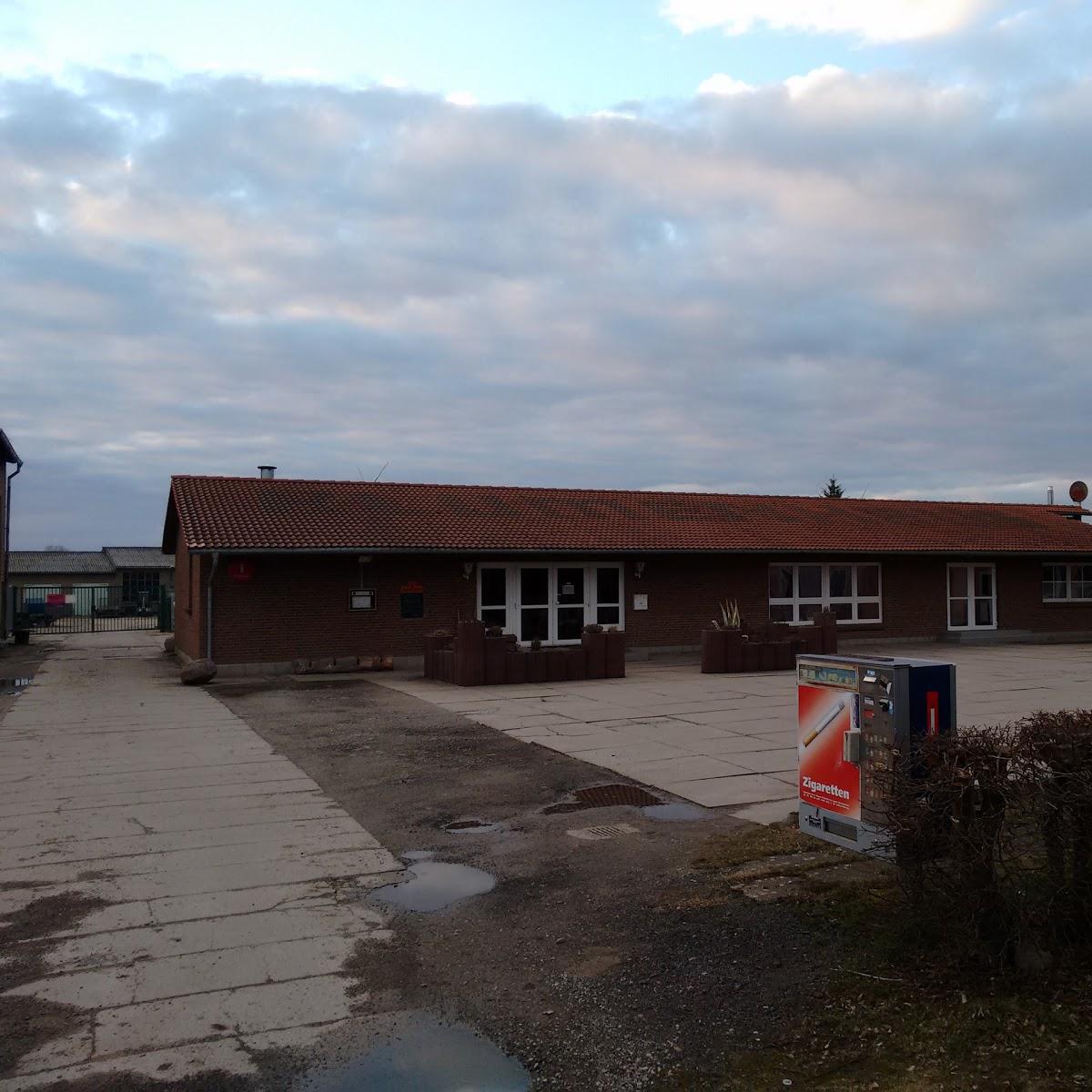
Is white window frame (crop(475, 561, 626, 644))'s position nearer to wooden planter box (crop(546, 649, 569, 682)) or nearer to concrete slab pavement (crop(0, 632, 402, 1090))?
wooden planter box (crop(546, 649, 569, 682))

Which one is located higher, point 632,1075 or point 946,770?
point 946,770

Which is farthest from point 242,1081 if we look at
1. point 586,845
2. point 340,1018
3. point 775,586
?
point 775,586

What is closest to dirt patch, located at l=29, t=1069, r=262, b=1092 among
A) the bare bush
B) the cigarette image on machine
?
the bare bush

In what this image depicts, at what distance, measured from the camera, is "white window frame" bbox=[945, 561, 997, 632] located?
2820 centimetres

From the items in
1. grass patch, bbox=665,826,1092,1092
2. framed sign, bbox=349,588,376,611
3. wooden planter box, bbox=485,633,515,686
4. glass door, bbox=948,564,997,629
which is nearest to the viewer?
grass patch, bbox=665,826,1092,1092

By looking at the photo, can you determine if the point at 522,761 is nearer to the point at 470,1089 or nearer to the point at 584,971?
the point at 584,971

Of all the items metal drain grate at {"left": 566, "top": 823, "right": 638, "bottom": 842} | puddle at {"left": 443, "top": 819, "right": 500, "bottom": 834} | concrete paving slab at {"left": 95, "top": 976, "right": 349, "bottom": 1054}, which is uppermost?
metal drain grate at {"left": 566, "top": 823, "right": 638, "bottom": 842}

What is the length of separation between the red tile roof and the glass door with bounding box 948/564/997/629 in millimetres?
903

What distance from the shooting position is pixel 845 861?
21.0ft

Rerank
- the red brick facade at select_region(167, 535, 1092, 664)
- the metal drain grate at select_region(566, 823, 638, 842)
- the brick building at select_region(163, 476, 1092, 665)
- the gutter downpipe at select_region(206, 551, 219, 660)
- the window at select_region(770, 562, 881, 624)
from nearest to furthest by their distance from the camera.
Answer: the metal drain grate at select_region(566, 823, 638, 842)
the gutter downpipe at select_region(206, 551, 219, 660)
the red brick facade at select_region(167, 535, 1092, 664)
the brick building at select_region(163, 476, 1092, 665)
the window at select_region(770, 562, 881, 624)

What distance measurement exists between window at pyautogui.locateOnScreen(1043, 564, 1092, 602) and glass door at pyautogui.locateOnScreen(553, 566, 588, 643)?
1509cm

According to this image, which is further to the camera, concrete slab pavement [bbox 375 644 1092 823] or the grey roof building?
the grey roof building

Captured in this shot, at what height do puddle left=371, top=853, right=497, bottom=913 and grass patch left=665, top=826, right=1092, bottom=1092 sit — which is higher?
grass patch left=665, top=826, right=1092, bottom=1092

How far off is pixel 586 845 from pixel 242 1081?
3614 mm
